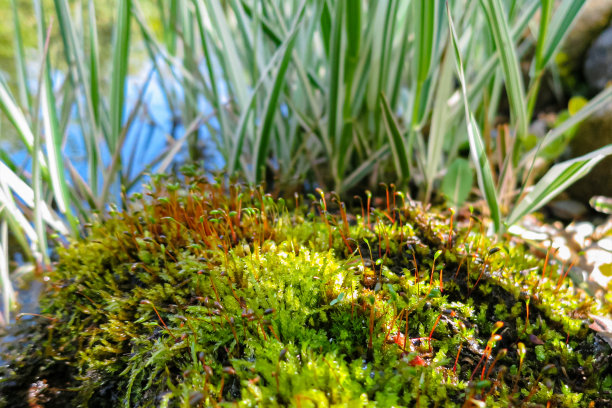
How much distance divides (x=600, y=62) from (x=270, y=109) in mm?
2266

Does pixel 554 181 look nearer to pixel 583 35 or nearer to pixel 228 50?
pixel 228 50

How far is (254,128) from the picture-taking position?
1.69 m

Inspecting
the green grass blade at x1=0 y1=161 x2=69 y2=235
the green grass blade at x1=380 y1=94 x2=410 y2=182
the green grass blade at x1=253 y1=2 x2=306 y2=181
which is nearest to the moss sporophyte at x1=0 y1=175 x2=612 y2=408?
the green grass blade at x1=0 y1=161 x2=69 y2=235

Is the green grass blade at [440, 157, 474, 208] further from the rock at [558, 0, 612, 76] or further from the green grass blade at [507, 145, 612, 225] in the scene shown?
the rock at [558, 0, 612, 76]

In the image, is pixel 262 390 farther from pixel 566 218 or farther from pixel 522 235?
pixel 566 218

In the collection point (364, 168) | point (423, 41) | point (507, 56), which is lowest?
point (364, 168)

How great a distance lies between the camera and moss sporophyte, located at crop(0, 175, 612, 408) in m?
0.82

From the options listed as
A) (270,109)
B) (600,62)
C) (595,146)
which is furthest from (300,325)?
(600,62)

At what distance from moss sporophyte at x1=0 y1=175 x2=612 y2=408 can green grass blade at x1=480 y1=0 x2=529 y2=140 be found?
431 millimetres

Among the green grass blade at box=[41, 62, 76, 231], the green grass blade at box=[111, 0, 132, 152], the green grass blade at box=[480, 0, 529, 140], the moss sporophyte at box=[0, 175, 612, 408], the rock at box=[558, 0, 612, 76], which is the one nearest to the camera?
the moss sporophyte at box=[0, 175, 612, 408]

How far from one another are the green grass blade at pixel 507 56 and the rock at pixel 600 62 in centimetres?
161

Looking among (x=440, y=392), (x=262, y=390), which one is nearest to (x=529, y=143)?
(x=440, y=392)

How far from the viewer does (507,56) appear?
1210mm

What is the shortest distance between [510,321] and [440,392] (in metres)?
0.36
